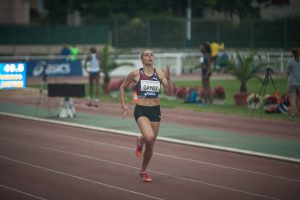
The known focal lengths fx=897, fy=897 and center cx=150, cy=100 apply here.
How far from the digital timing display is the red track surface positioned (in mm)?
1679

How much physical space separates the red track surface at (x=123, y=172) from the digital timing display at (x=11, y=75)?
1679 mm

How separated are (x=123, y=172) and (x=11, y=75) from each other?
7.69 meters

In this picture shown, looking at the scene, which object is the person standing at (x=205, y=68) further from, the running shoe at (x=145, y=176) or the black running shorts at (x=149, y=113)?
the black running shorts at (x=149, y=113)

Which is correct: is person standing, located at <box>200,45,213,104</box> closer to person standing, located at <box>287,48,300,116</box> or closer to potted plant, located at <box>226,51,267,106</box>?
potted plant, located at <box>226,51,267,106</box>

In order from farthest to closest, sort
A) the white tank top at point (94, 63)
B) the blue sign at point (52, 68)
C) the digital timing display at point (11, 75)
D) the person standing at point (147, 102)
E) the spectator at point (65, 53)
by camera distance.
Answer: the spectator at point (65, 53), the blue sign at point (52, 68), the white tank top at point (94, 63), the digital timing display at point (11, 75), the person standing at point (147, 102)

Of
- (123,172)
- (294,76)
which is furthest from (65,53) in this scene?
(123,172)

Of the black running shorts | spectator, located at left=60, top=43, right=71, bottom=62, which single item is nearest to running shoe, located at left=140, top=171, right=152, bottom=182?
the black running shorts

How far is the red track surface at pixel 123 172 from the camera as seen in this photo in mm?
13367

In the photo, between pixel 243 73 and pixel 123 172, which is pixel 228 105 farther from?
pixel 123 172

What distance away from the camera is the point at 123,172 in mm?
15445

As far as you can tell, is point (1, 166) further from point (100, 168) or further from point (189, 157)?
point (189, 157)

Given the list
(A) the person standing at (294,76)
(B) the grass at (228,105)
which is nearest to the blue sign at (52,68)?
(B) the grass at (228,105)

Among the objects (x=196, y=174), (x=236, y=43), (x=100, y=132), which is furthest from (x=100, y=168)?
(x=236, y=43)

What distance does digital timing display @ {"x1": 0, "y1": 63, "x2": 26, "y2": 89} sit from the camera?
22031mm
